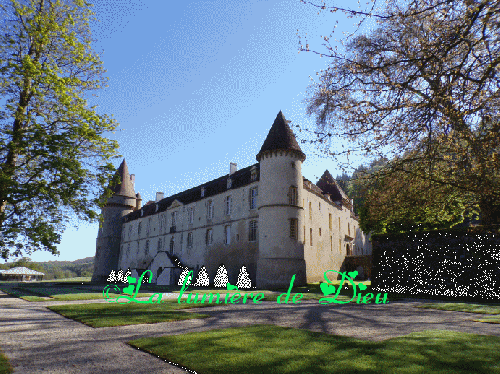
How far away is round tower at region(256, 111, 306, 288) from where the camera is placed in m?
25.5

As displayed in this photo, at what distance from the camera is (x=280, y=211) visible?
26.5 meters

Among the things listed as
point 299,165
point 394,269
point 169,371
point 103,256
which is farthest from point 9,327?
point 103,256

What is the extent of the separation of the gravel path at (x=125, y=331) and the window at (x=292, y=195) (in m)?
17.0

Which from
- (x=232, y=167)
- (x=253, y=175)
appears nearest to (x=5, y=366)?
(x=253, y=175)

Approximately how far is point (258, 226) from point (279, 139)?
7.78 m

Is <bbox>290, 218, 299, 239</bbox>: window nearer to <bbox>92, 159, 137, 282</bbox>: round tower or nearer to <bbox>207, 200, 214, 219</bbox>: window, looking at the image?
→ <bbox>207, 200, 214, 219</bbox>: window

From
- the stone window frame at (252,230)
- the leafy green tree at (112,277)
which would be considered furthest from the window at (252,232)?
the leafy green tree at (112,277)

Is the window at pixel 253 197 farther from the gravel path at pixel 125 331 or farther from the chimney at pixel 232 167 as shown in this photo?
the gravel path at pixel 125 331

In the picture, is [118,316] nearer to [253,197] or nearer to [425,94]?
[425,94]

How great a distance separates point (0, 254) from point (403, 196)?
47.9 ft

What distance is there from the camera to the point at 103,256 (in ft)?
161

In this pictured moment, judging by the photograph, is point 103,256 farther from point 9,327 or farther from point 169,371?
point 169,371

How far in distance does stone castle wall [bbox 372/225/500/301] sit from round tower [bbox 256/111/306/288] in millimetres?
6692

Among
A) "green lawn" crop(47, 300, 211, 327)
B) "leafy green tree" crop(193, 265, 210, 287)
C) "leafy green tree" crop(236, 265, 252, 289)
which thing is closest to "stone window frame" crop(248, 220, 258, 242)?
"leafy green tree" crop(236, 265, 252, 289)
